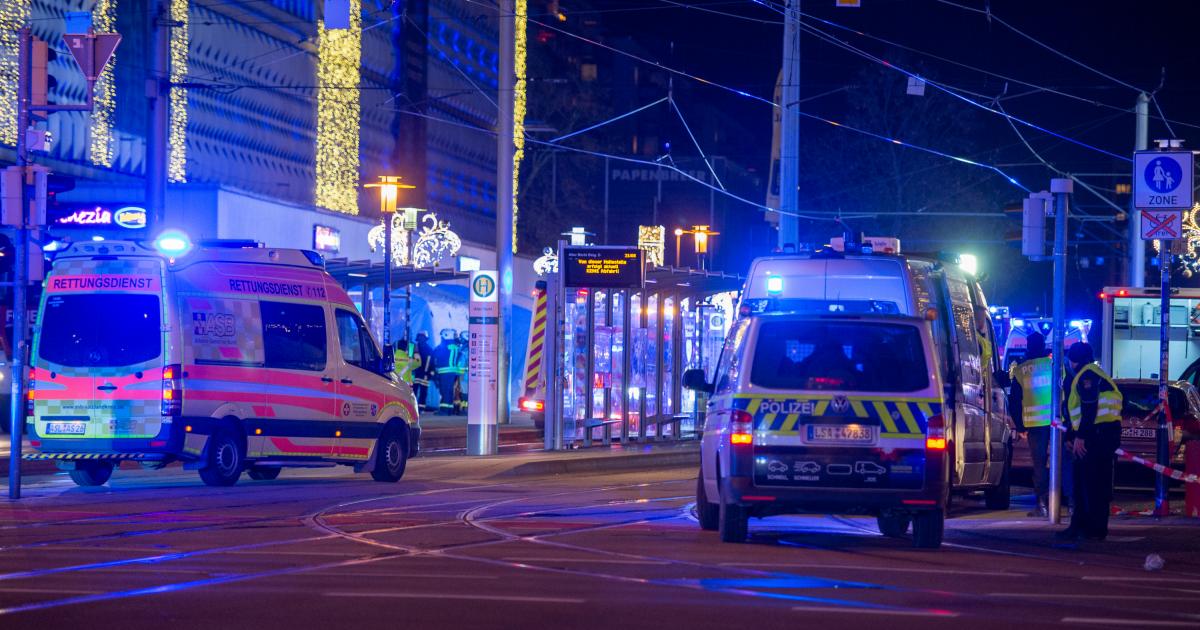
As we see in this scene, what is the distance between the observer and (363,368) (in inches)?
830

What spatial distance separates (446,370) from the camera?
1585 inches

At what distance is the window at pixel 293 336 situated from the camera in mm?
20047

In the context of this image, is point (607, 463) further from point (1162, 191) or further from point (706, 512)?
point (706, 512)

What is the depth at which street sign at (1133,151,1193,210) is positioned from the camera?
1694cm

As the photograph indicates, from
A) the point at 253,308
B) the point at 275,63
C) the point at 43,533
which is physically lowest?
the point at 43,533

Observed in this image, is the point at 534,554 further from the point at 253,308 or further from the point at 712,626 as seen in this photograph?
the point at 253,308

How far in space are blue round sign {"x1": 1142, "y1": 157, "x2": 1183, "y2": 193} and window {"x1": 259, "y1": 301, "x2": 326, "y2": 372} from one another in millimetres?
9658

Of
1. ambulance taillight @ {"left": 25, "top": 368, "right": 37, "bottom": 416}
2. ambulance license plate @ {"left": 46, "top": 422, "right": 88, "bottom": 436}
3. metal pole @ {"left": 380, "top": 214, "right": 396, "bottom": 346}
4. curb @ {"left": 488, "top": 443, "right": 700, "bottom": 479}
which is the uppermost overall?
metal pole @ {"left": 380, "top": 214, "right": 396, "bottom": 346}

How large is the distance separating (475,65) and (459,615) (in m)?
48.7

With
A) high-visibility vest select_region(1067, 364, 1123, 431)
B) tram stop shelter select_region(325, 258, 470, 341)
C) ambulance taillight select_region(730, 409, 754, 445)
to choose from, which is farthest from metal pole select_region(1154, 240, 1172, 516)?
tram stop shelter select_region(325, 258, 470, 341)

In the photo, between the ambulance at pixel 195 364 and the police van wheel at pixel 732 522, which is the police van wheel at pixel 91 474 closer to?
the ambulance at pixel 195 364

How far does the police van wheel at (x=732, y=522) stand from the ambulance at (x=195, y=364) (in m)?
7.57

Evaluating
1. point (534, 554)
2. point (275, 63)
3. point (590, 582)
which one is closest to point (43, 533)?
point (534, 554)

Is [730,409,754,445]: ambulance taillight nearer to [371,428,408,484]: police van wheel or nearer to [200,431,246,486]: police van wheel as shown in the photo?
[200,431,246,486]: police van wheel
